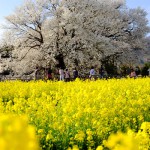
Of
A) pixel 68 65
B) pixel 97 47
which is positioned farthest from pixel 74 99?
pixel 97 47

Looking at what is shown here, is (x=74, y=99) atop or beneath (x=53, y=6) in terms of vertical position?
beneath

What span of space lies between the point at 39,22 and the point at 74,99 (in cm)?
2684

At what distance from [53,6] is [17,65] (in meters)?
5.95

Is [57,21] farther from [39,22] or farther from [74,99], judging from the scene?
[74,99]

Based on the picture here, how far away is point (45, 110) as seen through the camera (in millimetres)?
6145

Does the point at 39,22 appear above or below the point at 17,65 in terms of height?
above

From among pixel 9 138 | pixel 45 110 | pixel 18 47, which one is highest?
pixel 18 47

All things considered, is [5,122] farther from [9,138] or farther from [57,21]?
[57,21]

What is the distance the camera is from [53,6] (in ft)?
112

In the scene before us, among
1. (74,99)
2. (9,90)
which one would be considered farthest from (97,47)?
(74,99)

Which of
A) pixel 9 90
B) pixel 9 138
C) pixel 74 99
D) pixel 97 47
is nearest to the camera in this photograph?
pixel 9 138

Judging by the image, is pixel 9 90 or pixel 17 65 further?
pixel 17 65

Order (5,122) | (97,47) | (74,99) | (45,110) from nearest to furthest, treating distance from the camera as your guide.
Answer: (5,122), (45,110), (74,99), (97,47)

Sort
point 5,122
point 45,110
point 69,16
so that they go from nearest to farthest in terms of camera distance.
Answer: point 5,122 → point 45,110 → point 69,16
